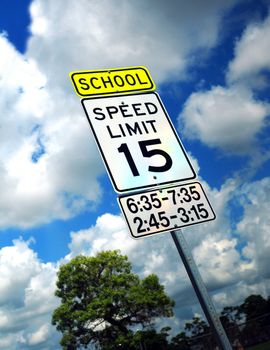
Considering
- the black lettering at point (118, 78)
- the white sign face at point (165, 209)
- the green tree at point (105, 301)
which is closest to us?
the white sign face at point (165, 209)

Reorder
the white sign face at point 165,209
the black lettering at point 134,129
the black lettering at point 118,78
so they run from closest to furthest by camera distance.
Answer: the white sign face at point 165,209 → the black lettering at point 134,129 → the black lettering at point 118,78

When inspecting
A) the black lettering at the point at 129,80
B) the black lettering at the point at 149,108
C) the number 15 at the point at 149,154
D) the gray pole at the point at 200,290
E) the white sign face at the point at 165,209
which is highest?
the black lettering at the point at 129,80

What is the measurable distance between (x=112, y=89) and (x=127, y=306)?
28.0m

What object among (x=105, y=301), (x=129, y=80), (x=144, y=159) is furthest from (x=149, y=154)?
(x=105, y=301)

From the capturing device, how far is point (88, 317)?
27.8 meters

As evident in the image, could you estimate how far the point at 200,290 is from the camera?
2816 millimetres

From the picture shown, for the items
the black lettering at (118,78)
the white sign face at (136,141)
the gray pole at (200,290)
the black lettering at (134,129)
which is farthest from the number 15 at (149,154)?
the black lettering at (118,78)

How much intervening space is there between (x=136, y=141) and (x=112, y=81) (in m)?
0.76

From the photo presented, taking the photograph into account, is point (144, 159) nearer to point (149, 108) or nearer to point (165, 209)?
point (165, 209)

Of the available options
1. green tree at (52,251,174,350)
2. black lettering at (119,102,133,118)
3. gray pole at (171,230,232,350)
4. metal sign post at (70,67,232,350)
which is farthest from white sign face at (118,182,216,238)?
green tree at (52,251,174,350)

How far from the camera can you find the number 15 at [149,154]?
312cm

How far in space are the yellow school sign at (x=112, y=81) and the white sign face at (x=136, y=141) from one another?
0.10 meters

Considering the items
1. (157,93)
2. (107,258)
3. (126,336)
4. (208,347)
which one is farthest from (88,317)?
(157,93)

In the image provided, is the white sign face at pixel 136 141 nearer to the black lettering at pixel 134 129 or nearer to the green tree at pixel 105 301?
the black lettering at pixel 134 129
